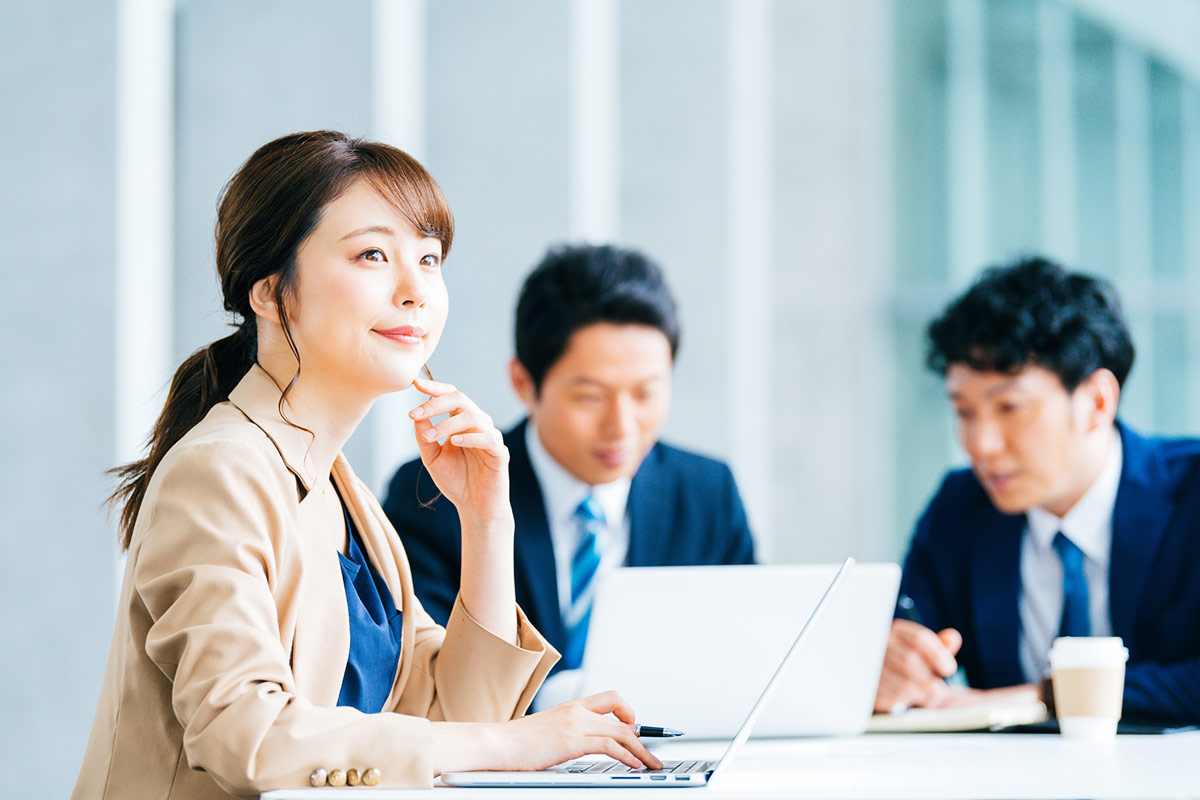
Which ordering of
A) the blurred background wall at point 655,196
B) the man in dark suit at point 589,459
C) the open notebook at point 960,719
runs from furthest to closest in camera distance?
the blurred background wall at point 655,196 → the man in dark suit at point 589,459 → the open notebook at point 960,719

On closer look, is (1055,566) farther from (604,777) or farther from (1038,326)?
(604,777)

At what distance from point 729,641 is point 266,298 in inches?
28.4

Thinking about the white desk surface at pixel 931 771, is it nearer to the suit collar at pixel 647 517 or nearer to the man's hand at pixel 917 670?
the man's hand at pixel 917 670

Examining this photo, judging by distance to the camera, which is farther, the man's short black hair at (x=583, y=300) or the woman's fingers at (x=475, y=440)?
the man's short black hair at (x=583, y=300)

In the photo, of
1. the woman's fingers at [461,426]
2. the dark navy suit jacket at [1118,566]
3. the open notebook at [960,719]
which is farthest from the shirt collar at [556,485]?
the woman's fingers at [461,426]

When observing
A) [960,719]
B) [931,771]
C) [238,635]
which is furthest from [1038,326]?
[238,635]

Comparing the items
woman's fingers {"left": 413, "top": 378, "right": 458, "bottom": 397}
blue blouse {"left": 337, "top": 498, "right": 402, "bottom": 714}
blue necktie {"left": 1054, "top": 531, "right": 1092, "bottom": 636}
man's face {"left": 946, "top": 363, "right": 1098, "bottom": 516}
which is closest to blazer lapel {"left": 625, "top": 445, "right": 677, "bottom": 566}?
man's face {"left": 946, "top": 363, "right": 1098, "bottom": 516}

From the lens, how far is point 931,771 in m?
1.26

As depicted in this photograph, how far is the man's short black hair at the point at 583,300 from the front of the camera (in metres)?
2.39

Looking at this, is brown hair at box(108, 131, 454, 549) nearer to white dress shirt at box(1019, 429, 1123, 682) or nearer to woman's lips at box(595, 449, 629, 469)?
woman's lips at box(595, 449, 629, 469)

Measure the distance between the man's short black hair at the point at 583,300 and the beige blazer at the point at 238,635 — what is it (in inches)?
41.1

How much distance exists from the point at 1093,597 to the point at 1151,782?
123cm

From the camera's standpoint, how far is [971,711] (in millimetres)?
1767

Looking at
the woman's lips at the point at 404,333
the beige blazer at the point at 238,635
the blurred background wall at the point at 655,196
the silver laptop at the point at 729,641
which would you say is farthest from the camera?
the blurred background wall at the point at 655,196
